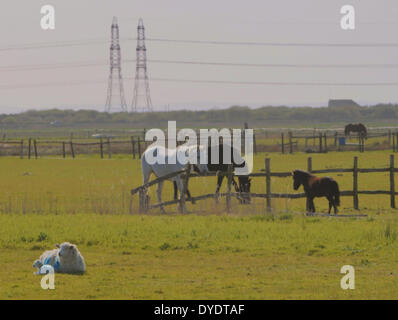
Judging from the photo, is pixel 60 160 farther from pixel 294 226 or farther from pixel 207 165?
pixel 294 226

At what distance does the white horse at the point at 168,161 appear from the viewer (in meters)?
26.5

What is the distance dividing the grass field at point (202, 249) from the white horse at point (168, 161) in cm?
125

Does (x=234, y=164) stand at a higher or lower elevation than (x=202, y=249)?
higher

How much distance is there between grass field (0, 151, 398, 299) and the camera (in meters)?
12.9

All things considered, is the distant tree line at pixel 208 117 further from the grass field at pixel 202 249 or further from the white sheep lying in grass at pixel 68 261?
the white sheep lying in grass at pixel 68 261

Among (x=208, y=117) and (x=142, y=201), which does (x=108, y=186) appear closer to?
(x=142, y=201)

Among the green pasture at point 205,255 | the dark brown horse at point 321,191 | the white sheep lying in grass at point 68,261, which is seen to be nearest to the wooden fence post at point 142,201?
the green pasture at point 205,255

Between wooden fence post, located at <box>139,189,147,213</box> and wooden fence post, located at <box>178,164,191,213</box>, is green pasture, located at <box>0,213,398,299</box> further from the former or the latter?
wooden fence post, located at <box>139,189,147,213</box>

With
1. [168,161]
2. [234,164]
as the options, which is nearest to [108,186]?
[168,161]

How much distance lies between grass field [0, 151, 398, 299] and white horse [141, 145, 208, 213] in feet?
4.11

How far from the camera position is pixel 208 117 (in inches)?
6678

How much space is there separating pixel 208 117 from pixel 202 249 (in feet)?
501

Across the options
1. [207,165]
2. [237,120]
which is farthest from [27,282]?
[237,120]

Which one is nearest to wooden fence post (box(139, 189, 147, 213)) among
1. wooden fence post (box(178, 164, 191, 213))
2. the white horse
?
wooden fence post (box(178, 164, 191, 213))
